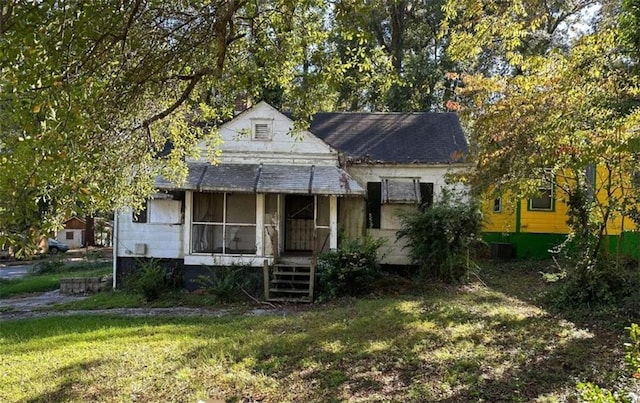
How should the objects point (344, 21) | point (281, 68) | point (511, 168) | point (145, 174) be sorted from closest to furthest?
point (344, 21) → point (281, 68) → point (145, 174) → point (511, 168)

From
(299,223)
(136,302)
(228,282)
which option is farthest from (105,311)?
(299,223)

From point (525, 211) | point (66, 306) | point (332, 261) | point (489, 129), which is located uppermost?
point (489, 129)

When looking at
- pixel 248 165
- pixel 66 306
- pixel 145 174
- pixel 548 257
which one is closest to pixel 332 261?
pixel 248 165

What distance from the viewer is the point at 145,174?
734cm

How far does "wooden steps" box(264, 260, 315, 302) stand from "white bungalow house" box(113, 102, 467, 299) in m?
0.03

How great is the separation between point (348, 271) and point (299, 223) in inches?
161

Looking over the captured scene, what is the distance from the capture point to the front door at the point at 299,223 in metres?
15.0

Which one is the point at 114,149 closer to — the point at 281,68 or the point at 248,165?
the point at 281,68

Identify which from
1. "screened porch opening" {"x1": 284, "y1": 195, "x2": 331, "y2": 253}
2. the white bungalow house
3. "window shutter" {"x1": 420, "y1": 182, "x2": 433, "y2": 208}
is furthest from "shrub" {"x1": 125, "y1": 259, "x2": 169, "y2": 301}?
"window shutter" {"x1": 420, "y1": 182, "x2": 433, "y2": 208}

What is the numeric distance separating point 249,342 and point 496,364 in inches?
133

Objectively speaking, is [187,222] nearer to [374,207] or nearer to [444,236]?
[374,207]

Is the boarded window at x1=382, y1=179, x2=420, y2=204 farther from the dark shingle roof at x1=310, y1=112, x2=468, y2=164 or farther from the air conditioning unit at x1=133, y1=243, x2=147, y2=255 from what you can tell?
the air conditioning unit at x1=133, y1=243, x2=147, y2=255

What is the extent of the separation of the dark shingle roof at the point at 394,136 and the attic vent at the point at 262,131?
1936 mm

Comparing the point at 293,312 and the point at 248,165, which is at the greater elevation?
the point at 248,165
